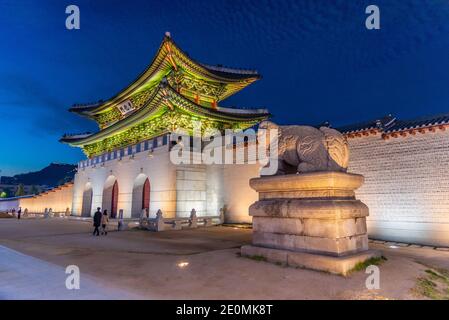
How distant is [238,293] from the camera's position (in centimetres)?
399

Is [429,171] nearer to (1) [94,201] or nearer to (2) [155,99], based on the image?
(2) [155,99]

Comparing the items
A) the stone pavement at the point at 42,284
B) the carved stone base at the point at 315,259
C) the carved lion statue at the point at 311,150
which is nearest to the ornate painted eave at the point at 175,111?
the carved lion statue at the point at 311,150

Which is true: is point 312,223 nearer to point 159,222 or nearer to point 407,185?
point 407,185

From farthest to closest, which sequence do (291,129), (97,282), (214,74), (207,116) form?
(214,74) < (207,116) < (291,129) < (97,282)

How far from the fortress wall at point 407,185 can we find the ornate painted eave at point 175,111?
8834mm

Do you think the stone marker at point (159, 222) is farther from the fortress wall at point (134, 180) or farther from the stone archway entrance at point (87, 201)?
the stone archway entrance at point (87, 201)

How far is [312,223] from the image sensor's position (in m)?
5.43

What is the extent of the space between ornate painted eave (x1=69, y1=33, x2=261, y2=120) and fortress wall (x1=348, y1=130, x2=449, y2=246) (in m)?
11.1

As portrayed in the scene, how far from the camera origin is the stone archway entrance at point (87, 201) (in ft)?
81.3

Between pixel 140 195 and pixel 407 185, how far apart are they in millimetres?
16070

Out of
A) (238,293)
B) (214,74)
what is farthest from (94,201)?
(238,293)

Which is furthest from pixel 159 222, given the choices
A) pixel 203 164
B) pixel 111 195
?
pixel 111 195
